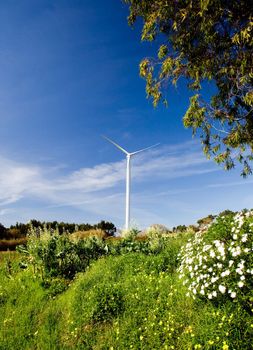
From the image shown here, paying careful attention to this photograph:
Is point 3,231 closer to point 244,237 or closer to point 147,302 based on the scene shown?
point 147,302

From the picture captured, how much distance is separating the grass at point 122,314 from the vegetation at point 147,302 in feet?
0.06

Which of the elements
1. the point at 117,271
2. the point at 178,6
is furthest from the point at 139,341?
the point at 178,6

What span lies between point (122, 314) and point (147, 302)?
53 centimetres

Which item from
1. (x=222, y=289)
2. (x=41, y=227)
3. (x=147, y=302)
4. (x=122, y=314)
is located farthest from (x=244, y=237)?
(x=41, y=227)

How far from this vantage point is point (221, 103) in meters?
22.8

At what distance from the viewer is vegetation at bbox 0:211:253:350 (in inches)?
268

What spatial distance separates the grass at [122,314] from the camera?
265 inches

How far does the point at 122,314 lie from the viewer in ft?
26.9

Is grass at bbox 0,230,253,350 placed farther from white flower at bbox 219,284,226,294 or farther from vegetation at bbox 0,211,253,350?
white flower at bbox 219,284,226,294

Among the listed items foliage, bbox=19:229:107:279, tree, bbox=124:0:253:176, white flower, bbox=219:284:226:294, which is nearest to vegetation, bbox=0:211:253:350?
white flower, bbox=219:284:226:294

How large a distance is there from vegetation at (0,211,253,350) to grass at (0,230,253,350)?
0.02m

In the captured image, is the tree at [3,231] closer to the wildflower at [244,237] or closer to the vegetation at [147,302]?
the vegetation at [147,302]

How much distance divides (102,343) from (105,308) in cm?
76

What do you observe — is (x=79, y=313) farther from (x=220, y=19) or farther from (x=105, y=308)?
(x=220, y=19)
